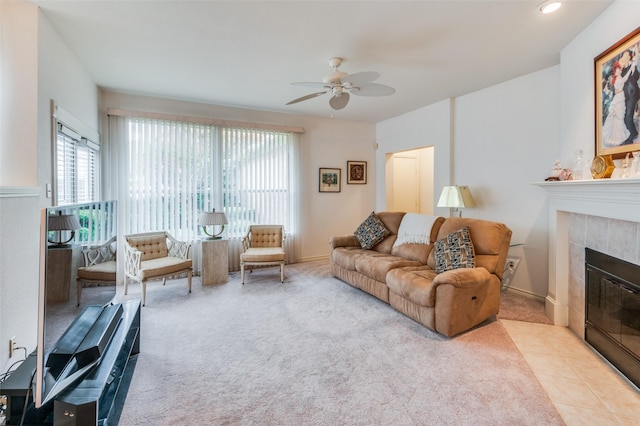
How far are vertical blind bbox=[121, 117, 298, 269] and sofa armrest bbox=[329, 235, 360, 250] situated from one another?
117 centimetres

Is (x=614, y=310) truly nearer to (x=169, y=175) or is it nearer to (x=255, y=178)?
(x=255, y=178)

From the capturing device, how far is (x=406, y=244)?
3.92 meters

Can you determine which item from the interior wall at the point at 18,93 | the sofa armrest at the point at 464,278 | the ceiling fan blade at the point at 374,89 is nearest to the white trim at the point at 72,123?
the interior wall at the point at 18,93

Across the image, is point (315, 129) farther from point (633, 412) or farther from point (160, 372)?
point (633, 412)

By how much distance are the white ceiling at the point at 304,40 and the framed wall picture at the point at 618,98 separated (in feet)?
1.36

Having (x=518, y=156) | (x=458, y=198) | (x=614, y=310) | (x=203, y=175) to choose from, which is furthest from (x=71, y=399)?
(x=518, y=156)

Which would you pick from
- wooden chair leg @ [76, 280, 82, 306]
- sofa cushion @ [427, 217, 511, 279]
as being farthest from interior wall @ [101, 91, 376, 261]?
wooden chair leg @ [76, 280, 82, 306]

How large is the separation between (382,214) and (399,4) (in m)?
2.94

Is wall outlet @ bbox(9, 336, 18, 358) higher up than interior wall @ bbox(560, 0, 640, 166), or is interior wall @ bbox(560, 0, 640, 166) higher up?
interior wall @ bbox(560, 0, 640, 166)

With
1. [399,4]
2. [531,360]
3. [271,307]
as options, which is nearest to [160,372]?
[271,307]

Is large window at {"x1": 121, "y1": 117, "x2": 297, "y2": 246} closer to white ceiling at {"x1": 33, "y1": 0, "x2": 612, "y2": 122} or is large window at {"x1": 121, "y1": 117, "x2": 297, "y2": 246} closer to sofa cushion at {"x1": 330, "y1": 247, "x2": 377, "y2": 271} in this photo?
white ceiling at {"x1": 33, "y1": 0, "x2": 612, "y2": 122}

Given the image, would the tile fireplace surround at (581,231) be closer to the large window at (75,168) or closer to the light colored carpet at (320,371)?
the light colored carpet at (320,371)

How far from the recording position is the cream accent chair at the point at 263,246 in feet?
14.2

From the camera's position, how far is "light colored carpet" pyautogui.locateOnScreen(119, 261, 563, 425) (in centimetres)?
177
